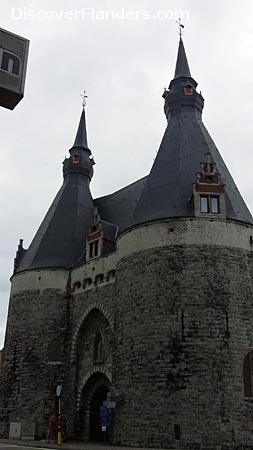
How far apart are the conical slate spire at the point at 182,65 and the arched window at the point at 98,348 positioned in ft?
49.4

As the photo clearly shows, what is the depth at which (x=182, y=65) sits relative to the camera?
96.6 ft

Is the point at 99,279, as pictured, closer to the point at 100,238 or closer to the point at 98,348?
the point at 100,238

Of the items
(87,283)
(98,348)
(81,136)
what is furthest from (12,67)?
(81,136)

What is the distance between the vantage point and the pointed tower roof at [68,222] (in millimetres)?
28511

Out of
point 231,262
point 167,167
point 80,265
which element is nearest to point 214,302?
point 231,262

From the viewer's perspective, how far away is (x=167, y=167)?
24.2 m

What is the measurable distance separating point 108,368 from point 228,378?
21.5 feet

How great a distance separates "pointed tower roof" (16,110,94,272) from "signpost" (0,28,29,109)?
78.3 feet

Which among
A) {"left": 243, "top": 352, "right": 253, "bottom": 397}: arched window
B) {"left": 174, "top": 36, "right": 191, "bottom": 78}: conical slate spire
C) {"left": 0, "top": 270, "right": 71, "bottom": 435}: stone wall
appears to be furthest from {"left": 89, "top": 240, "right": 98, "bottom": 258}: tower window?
{"left": 174, "top": 36, "right": 191, "bottom": 78}: conical slate spire

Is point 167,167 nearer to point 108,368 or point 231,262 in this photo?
point 231,262

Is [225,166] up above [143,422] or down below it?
above

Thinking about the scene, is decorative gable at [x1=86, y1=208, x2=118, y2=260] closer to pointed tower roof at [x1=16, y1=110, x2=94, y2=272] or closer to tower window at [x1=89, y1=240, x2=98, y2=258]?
tower window at [x1=89, y1=240, x2=98, y2=258]

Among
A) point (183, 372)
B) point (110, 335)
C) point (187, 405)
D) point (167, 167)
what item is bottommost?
point (187, 405)

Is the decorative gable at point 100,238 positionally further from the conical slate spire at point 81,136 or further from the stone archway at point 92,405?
the conical slate spire at point 81,136
